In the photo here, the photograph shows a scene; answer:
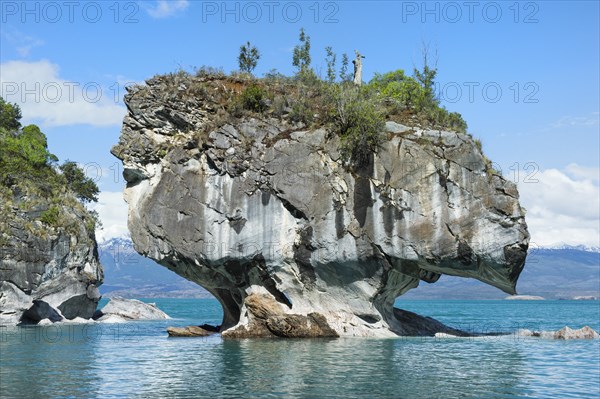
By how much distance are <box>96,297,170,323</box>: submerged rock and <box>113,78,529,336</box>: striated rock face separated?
30.3 meters

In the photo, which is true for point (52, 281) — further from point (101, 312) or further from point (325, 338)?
point (325, 338)

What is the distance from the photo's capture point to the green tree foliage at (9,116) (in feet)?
231

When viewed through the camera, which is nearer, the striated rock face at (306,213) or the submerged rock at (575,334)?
the striated rock face at (306,213)

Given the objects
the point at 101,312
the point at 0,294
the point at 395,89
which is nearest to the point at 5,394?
the point at 395,89

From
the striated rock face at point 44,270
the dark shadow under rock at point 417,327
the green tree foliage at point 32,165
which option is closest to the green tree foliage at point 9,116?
the green tree foliage at point 32,165

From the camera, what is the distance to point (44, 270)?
172ft

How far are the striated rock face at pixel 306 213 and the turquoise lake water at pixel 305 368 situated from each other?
9.88 feet

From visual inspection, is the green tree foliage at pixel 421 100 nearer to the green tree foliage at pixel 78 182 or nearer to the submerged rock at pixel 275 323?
the submerged rock at pixel 275 323

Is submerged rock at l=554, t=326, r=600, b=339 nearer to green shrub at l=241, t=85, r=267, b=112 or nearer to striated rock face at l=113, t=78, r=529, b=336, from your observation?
striated rock face at l=113, t=78, r=529, b=336

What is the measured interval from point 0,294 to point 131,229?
1772 cm

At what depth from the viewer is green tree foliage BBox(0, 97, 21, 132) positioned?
70.5 meters

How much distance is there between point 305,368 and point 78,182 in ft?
157

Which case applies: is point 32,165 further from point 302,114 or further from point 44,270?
point 302,114

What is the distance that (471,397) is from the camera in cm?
1950
